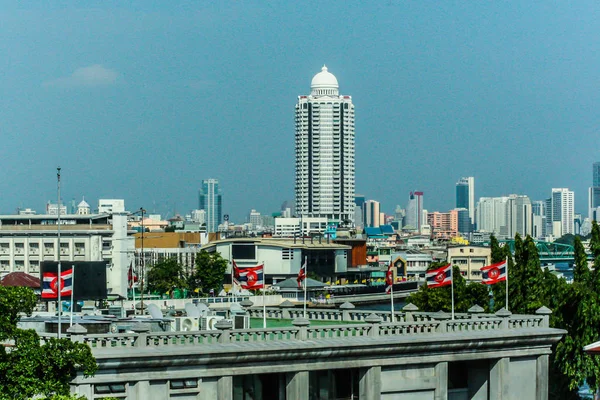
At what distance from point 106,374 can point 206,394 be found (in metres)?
2.85

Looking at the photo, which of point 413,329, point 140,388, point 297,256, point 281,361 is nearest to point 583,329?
point 413,329

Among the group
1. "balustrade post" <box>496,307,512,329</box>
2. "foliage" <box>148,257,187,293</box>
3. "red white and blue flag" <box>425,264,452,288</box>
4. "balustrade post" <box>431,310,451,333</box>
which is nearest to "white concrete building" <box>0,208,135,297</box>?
"foliage" <box>148,257,187,293</box>

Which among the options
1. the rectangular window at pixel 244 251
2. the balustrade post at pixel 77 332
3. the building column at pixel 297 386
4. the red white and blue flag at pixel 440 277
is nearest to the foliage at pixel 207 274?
the rectangular window at pixel 244 251

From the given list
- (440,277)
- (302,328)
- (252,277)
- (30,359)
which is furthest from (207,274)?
(30,359)

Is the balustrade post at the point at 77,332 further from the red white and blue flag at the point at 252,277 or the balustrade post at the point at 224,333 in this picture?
the red white and blue flag at the point at 252,277

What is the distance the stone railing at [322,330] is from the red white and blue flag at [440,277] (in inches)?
93.2

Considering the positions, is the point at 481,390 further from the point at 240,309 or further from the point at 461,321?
the point at 240,309

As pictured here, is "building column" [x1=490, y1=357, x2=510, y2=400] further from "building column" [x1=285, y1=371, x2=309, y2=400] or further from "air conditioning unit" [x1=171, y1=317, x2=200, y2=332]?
"air conditioning unit" [x1=171, y1=317, x2=200, y2=332]

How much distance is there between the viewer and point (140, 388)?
33.6m

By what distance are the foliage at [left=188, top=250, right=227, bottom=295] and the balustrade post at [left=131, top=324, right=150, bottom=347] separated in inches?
5164

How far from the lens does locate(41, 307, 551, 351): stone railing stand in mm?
33763

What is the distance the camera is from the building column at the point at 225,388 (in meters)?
34.9

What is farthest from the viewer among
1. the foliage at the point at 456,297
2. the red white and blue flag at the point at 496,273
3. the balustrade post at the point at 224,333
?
the foliage at the point at 456,297

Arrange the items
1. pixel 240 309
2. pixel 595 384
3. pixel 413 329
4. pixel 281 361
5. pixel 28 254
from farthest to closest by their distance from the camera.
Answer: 1. pixel 28 254
2. pixel 595 384
3. pixel 240 309
4. pixel 413 329
5. pixel 281 361
